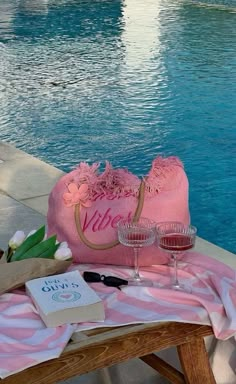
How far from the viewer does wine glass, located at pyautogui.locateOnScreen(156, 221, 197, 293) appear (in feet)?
6.73

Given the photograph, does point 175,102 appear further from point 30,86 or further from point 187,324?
point 187,324

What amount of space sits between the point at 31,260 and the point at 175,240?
38cm

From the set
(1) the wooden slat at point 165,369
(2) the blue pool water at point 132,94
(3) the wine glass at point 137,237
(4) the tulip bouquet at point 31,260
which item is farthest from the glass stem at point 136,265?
(2) the blue pool water at point 132,94

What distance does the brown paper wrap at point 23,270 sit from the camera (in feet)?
6.47

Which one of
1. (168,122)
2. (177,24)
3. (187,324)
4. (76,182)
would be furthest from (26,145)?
(177,24)

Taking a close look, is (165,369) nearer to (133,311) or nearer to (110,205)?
(133,311)

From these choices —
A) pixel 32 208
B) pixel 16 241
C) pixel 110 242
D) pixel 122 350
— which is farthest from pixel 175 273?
pixel 32 208

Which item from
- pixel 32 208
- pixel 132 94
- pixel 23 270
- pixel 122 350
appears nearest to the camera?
pixel 122 350

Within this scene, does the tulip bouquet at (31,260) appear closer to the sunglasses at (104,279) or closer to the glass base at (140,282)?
the sunglasses at (104,279)

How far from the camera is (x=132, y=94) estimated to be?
830 centimetres

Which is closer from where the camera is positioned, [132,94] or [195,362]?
[195,362]

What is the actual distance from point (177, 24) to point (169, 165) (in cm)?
1134

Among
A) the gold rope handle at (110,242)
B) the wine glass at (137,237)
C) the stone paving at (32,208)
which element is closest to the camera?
the wine glass at (137,237)

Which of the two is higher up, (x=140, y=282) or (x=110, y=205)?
(x=110, y=205)
